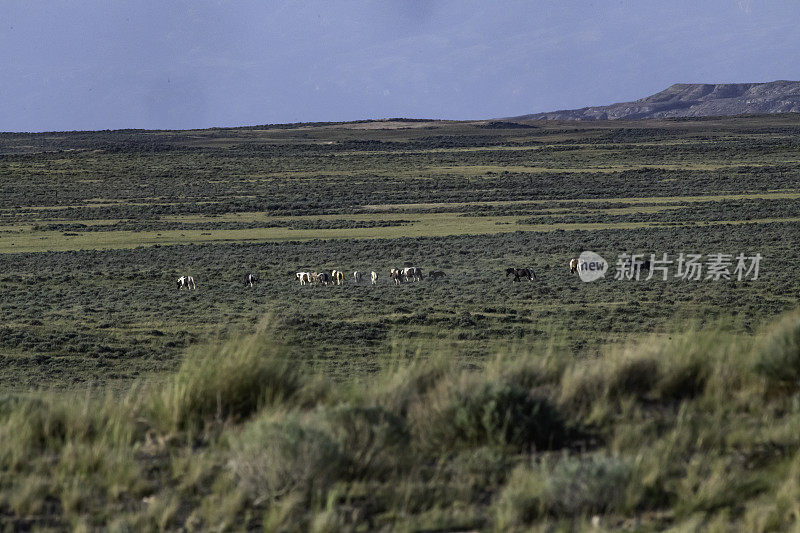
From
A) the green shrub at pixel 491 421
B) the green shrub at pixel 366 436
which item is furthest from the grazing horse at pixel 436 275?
the green shrub at pixel 366 436

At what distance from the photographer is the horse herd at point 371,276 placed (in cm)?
3034

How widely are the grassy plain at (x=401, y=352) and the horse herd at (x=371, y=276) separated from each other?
46cm

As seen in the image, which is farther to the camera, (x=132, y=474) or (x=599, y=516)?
(x=132, y=474)

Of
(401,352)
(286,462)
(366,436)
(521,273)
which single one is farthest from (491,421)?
(521,273)

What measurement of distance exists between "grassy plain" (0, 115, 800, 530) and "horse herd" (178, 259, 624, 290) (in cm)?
46

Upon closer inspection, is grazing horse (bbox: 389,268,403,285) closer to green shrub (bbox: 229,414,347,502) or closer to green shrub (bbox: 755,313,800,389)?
green shrub (bbox: 755,313,800,389)

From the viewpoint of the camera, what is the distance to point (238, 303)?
2692 centimetres

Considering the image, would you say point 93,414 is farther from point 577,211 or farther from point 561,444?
point 577,211

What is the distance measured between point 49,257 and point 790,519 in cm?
3875

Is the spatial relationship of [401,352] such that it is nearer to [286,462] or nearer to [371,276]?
[286,462]

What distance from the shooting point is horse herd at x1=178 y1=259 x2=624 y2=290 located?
99.6 feet

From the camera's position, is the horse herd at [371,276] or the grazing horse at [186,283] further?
the grazing horse at [186,283]

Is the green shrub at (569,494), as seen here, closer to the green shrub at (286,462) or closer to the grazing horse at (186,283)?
the green shrub at (286,462)

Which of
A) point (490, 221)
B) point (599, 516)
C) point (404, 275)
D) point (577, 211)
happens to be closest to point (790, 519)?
point (599, 516)
